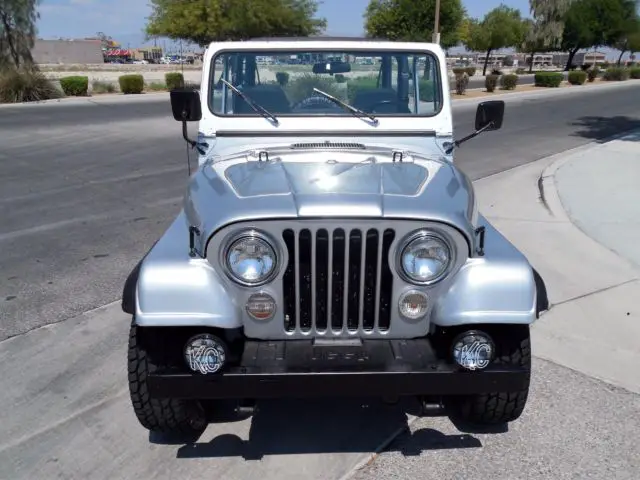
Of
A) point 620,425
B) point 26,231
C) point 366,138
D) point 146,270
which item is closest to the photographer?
point 146,270

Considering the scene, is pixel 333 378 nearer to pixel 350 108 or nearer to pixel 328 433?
pixel 328 433

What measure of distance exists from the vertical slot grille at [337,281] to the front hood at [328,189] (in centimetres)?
10

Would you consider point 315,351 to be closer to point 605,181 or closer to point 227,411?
point 227,411

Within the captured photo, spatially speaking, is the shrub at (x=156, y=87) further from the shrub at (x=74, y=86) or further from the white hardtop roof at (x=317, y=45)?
the white hardtop roof at (x=317, y=45)

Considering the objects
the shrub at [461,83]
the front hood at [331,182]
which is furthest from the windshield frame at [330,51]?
the shrub at [461,83]

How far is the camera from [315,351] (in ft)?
7.95

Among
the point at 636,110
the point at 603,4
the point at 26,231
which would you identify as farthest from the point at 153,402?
the point at 603,4

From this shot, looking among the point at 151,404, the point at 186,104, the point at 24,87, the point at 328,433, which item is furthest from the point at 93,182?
the point at 24,87

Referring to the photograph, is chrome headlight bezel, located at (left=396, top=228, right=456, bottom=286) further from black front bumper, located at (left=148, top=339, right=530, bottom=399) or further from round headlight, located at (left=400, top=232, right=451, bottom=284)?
black front bumper, located at (left=148, top=339, right=530, bottom=399)

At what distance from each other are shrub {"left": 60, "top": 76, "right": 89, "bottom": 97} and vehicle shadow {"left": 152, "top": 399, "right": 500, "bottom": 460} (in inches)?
883

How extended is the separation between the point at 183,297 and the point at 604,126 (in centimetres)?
1693

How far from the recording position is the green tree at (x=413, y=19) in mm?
34406

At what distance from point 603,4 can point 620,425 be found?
180 feet

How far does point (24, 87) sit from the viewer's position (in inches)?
821
